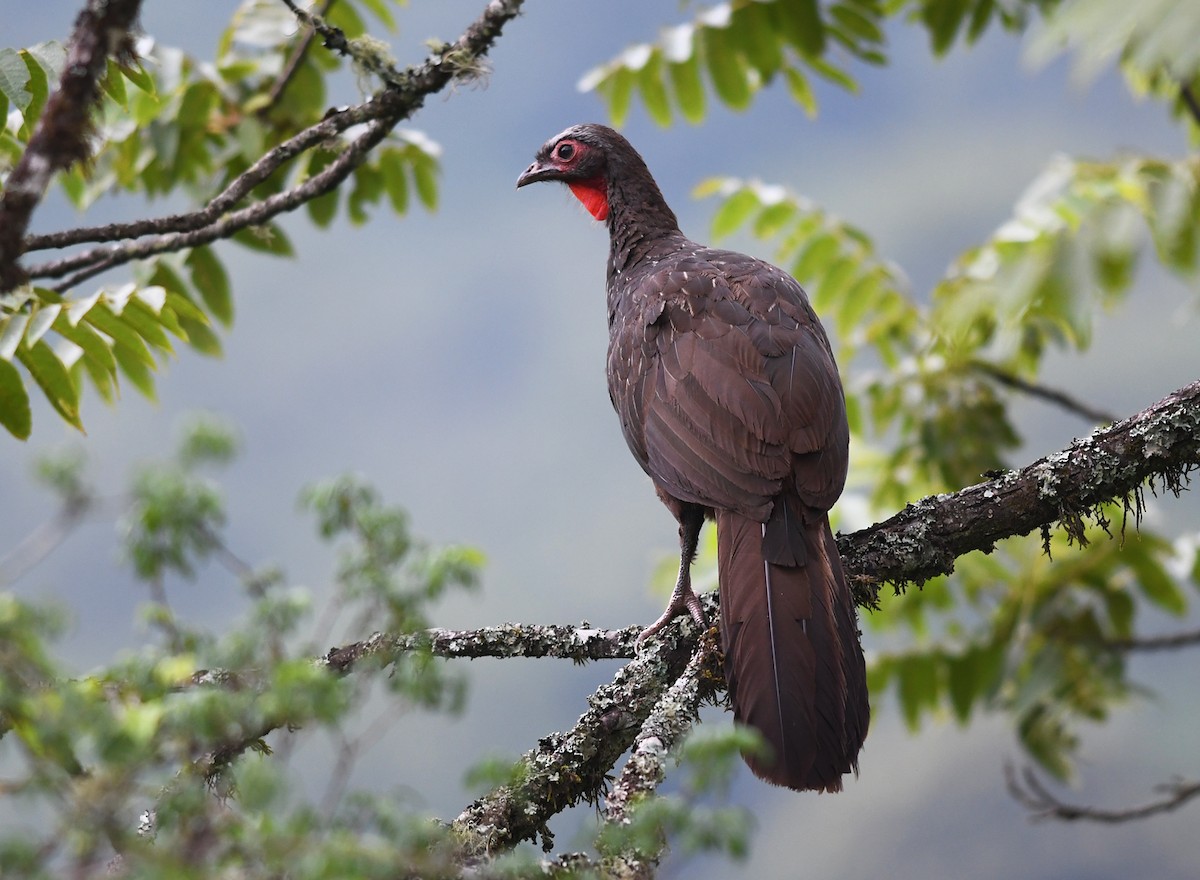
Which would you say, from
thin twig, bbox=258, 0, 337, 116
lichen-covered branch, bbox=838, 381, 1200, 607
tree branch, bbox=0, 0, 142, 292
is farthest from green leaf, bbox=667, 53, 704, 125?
tree branch, bbox=0, 0, 142, 292

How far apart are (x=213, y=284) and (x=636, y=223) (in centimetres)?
187

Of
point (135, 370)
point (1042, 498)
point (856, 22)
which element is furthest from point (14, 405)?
point (856, 22)

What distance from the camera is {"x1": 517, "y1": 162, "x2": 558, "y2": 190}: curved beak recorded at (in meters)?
5.26

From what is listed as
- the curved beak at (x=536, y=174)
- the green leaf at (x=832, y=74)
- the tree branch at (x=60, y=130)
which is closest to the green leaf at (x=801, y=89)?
the green leaf at (x=832, y=74)

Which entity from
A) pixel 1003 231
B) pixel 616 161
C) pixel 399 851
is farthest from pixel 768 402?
pixel 1003 231

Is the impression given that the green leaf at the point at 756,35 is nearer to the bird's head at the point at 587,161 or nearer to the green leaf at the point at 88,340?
the bird's head at the point at 587,161

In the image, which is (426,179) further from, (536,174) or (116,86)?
(116,86)

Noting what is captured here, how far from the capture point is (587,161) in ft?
17.0

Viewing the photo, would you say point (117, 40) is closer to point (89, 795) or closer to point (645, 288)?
point (89, 795)

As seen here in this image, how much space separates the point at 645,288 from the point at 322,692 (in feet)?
9.73

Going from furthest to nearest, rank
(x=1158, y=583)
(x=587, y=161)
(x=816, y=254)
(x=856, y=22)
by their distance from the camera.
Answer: (x=1158, y=583) → (x=816, y=254) → (x=856, y=22) → (x=587, y=161)

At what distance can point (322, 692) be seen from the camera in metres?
1.57

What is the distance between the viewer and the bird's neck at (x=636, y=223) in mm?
4922

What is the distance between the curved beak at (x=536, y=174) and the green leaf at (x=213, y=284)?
4.62ft
